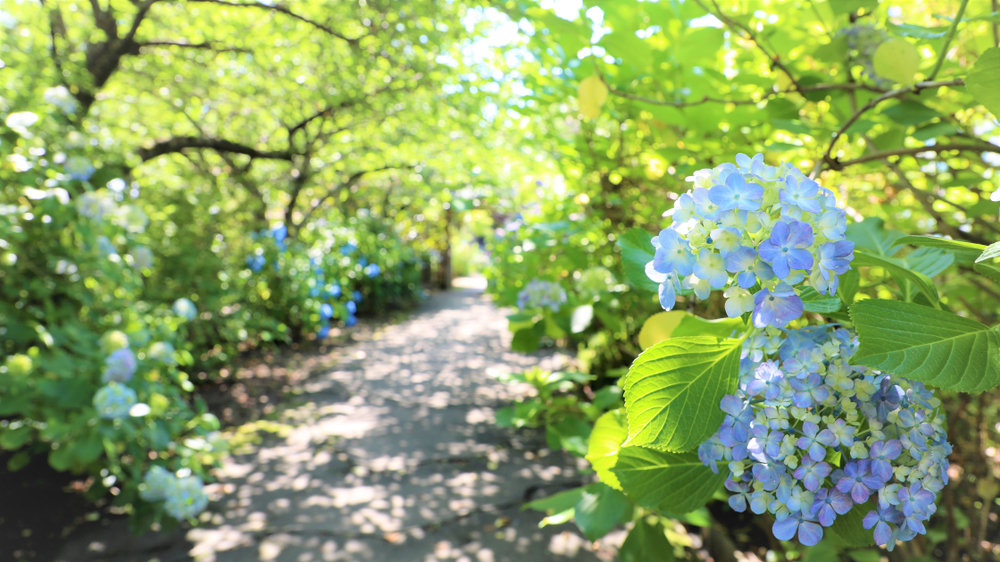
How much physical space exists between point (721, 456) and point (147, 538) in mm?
2724

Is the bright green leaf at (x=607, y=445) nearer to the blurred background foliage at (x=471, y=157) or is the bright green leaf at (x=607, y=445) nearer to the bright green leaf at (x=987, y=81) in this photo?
the blurred background foliage at (x=471, y=157)

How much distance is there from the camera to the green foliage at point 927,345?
0.43 meters

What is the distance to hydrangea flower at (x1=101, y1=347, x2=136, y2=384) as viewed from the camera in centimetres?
215

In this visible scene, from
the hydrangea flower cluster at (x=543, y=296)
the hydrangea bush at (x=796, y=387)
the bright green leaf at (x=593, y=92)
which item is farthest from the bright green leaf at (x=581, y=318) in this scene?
the hydrangea bush at (x=796, y=387)

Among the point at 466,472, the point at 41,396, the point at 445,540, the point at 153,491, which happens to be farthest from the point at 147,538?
the point at 466,472

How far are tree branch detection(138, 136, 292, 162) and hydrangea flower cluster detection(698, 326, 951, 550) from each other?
4772 mm

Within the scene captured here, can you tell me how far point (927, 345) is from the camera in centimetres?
44

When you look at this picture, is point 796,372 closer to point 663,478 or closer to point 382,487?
point 663,478

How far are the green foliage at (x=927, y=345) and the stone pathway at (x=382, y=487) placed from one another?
5.76 ft

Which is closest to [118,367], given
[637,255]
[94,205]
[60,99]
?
[94,205]

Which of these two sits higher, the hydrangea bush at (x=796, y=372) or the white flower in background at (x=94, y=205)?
the white flower in background at (x=94, y=205)

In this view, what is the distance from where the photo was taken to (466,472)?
10.2ft

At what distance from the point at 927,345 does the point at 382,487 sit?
2902mm

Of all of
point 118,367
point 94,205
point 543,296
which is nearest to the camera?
point 543,296
